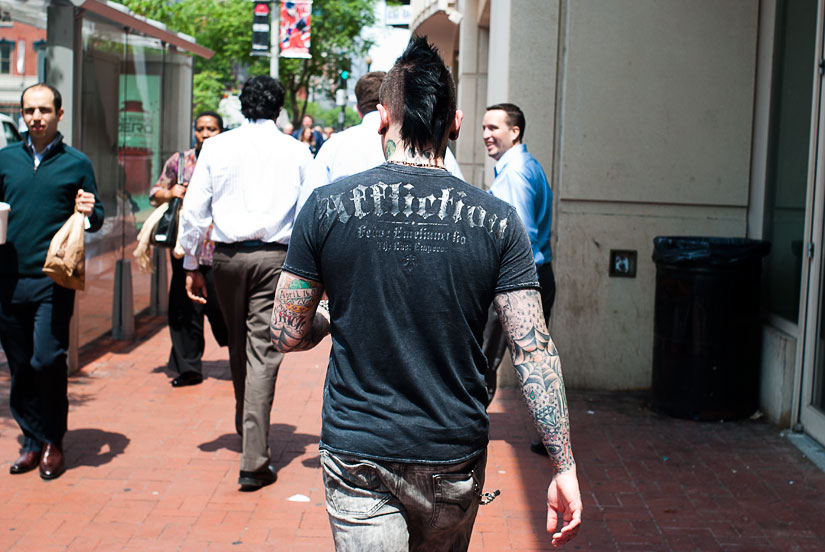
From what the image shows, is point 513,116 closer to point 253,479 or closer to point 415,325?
point 253,479

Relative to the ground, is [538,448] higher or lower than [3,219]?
lower

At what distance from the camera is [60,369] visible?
18.0 ft

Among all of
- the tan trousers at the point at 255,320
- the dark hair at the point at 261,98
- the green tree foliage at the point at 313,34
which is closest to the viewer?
the tan trousers at the point at 255,320

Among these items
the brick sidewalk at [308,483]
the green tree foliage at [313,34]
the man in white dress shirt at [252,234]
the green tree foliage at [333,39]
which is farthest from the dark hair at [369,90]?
the green tree foliage at [333,39]

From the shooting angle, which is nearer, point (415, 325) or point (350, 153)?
point (415, 325)

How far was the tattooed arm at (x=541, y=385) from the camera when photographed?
2.54 metres

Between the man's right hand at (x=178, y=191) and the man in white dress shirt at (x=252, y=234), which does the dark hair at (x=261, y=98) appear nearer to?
the man in white dress shirt at (x=252, y=234)

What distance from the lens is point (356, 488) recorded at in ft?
8.30

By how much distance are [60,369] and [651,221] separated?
4411mm

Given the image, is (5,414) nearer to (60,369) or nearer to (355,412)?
(60,369)

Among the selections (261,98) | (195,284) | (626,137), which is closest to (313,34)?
(626,137)

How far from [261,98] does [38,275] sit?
151cm

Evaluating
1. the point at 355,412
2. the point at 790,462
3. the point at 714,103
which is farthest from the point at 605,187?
the point at 355,412

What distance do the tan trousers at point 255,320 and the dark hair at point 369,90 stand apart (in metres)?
0.86
